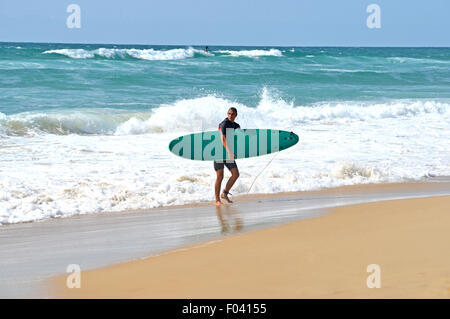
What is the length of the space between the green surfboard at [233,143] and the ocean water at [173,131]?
419mm

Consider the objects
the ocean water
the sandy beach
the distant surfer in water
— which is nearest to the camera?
the sandy beach

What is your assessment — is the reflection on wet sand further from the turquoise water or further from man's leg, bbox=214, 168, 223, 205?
the turquoise water

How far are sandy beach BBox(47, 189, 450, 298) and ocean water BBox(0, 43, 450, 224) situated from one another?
2832mm

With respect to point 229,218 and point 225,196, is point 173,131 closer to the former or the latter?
point 225,196

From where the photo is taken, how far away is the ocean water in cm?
939

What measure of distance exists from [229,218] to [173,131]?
9.68m

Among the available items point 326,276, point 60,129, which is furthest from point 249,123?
point 326,276

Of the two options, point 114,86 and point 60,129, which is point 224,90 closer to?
point 114,86

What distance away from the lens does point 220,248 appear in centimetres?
596

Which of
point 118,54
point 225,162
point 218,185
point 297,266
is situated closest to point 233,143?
point 225,162

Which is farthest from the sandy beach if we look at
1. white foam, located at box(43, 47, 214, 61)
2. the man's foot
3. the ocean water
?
white foam, located at box(43, 47, 214, 61)

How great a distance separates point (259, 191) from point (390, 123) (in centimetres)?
958

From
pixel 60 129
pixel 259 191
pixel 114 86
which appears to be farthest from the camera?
pixel 114 86

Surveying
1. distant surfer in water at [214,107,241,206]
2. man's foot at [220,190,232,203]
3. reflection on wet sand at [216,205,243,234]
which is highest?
distant surfer in water at [214,107,241,206]
